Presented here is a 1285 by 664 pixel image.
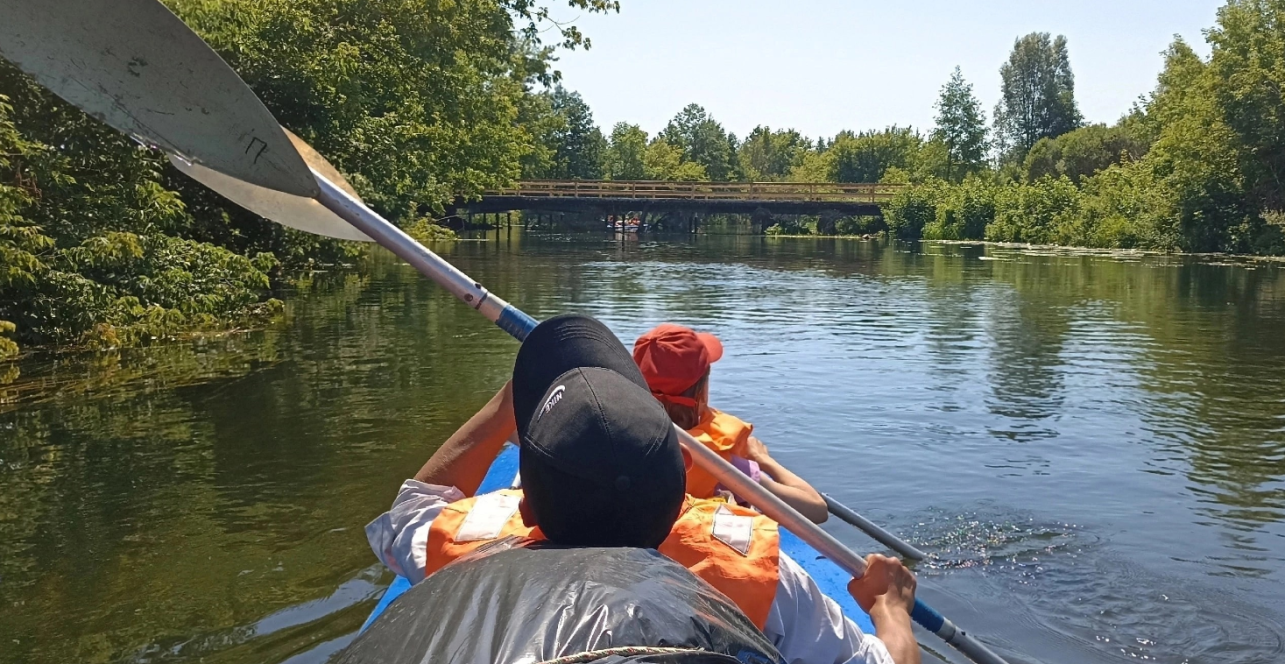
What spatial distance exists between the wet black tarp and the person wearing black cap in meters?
0.22

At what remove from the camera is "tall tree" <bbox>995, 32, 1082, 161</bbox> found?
290 feet

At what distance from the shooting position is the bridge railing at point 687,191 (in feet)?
198

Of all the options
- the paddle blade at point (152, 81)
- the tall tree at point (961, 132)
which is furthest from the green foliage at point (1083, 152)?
the paddle blade at point (152, 81)

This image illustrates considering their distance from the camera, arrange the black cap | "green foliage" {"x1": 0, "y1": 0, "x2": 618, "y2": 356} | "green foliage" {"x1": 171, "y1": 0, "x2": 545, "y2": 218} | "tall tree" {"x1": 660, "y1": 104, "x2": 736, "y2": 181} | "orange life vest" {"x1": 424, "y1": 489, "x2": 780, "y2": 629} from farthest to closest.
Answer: "tall tree" {"x1": 660, "y1": 104, "x2": 736, "y2": 181}, "green foliage" {"x1": 171, "y1": 0, "x2": 545, "y2": 218}, "green foliage" {"x1": 0, "y1": 0, "x2": 618, "y2": 356}, "orange life vest" {"x1": 424, "y1": 489, "x2": 780, "y2": 629}, the black cap

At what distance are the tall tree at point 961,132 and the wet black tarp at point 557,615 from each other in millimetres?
85730

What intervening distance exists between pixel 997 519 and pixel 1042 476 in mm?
1136

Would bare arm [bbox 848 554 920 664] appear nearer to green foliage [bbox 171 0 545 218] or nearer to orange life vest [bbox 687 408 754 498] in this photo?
orange life vest [bbox 687 408 754 498]

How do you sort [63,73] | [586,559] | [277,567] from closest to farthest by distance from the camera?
[586,559]
[63,73]
[277,567]

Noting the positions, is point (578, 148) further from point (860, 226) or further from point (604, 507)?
point (604, 507)

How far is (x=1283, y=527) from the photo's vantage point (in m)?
6.81

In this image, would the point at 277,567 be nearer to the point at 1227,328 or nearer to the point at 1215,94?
the point at 1227,328

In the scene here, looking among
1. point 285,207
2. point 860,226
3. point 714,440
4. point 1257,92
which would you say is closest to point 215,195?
point 285,207

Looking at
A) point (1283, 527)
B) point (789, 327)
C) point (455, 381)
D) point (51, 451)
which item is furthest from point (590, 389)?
point (789, 327)

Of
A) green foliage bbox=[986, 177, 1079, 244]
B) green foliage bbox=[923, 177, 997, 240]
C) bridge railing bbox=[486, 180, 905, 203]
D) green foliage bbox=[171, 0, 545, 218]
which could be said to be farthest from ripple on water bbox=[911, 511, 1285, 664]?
bridge railing bbox=[486, 180, 905, 203]
